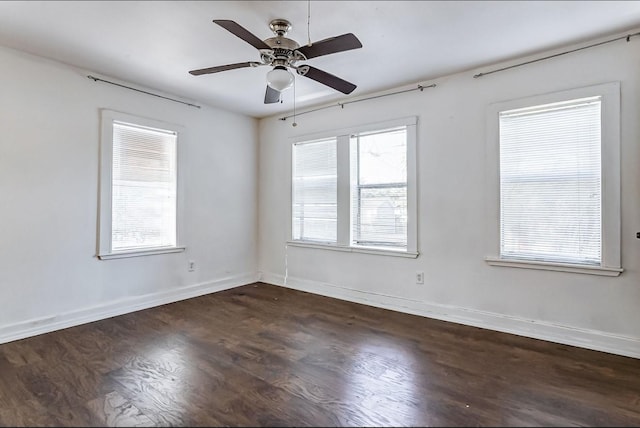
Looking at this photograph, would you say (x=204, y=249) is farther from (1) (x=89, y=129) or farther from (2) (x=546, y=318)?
(2) (x=546, y=318)

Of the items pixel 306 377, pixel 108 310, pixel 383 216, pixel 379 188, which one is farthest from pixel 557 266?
pixel 108 310

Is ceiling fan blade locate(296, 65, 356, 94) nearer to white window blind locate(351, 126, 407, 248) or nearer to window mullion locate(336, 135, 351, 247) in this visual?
white window blind locate(351, 126, 407, 248)

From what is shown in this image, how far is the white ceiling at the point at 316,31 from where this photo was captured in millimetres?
2424

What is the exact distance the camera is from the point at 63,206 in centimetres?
342

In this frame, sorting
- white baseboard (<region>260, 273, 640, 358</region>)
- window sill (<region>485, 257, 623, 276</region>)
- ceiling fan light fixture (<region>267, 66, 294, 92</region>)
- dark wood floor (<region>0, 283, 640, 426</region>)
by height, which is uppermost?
ceiling fan light fixture (<region>267, 66, 294, 92</region>)

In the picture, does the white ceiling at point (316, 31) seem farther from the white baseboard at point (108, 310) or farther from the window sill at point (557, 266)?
the white baseboard at point (108, 310)

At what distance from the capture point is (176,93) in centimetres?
427

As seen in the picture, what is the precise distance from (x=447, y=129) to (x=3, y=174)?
13.7 ft

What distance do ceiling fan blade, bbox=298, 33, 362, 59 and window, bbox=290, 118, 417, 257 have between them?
1799 millimetres

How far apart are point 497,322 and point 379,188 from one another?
1858mm

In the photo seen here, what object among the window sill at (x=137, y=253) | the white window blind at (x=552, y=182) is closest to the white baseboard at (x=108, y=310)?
the window sill at (x=137, y=253)

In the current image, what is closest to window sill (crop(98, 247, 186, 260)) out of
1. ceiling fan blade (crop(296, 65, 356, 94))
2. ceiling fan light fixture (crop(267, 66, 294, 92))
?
ceiling fan light fixture (crop(267, 66, 294, 92))

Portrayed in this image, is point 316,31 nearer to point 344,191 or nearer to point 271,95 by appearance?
point 271,95

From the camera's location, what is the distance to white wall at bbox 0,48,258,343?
312cm
